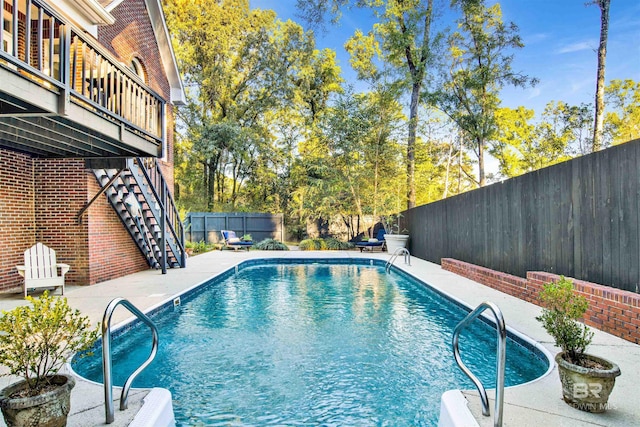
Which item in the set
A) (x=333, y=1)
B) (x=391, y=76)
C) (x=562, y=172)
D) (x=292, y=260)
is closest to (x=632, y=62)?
(x=391, y=76)

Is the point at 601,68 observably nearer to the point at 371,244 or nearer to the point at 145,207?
the point at 371,244

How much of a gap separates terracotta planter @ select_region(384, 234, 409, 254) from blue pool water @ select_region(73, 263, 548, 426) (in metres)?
7.12

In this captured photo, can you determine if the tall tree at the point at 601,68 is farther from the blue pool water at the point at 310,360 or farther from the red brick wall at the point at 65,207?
the red brick wall at the point at 65,207

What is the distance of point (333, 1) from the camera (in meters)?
16.9

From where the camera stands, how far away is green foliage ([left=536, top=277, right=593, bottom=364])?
2.57 meters

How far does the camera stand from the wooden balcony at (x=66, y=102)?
142 inches

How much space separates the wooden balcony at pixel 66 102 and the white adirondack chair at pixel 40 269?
172cm

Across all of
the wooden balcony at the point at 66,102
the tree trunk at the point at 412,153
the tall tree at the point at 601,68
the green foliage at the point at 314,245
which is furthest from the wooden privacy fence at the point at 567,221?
the green foliage at the point at 314,245

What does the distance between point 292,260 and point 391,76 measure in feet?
27.5

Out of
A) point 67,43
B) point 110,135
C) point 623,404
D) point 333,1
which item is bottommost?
point 623,404

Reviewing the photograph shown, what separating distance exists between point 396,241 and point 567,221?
895 cm

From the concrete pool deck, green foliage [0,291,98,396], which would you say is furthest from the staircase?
green foliage [0,291,98,396]

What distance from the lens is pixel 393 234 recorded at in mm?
15086

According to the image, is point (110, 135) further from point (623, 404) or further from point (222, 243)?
point (222, 243)
